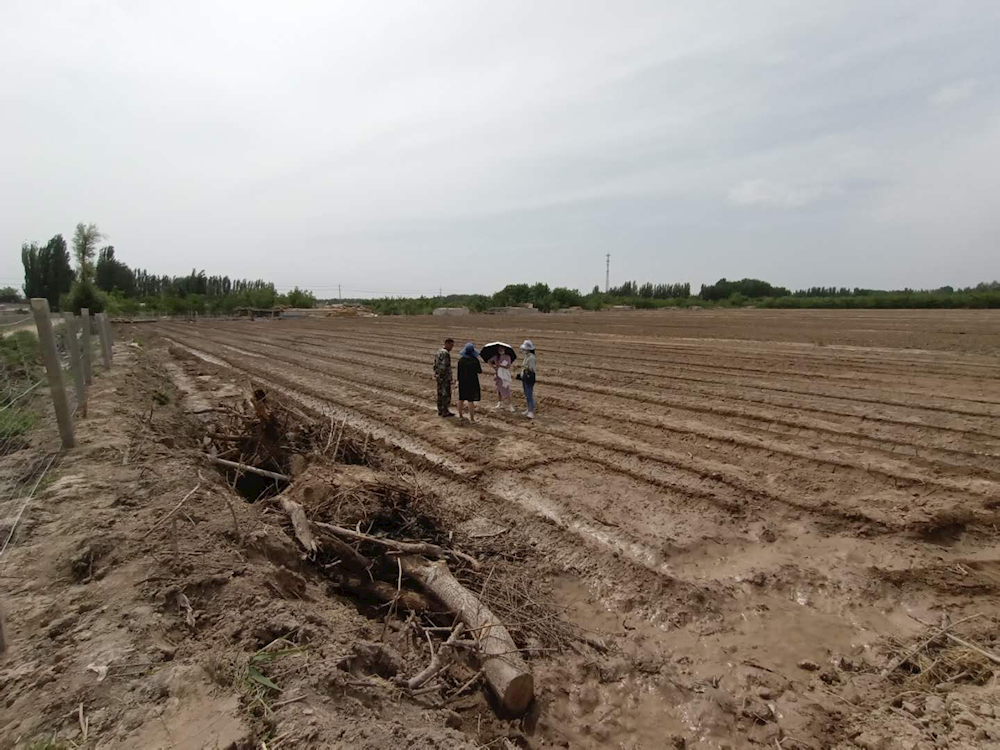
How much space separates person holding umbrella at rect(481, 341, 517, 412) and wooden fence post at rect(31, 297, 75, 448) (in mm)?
6129

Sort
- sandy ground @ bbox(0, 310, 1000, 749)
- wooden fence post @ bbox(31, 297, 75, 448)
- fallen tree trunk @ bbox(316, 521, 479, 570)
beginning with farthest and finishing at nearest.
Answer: wooden fence post @ bbox(31, 297, 75, 448) → fallen tree trunk @ bbox(316, 521, 479, 570) → sandy ground @ bbox(0, 310, 1000, 749)


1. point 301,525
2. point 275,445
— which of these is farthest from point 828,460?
point 275,445

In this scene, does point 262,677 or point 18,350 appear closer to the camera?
point 262,677

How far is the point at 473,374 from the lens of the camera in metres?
9.45

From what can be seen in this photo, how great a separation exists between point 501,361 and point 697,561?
5652 millimetres

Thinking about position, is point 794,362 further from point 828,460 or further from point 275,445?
point 275,445

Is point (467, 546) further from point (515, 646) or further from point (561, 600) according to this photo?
point (515, 646)

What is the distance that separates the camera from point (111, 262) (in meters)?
71.8

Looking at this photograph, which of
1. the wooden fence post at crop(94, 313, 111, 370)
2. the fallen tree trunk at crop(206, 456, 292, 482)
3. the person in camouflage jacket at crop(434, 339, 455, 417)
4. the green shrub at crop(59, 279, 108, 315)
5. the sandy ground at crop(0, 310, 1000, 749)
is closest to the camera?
the sandy ground at crop(0, 310, 1000, 749)

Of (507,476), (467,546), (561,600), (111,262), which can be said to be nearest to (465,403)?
(507,476)

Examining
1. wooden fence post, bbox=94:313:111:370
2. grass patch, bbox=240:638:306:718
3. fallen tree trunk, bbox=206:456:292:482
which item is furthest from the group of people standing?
wooden fence post, bbox=94:313:111:370

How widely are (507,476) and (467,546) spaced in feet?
6.95

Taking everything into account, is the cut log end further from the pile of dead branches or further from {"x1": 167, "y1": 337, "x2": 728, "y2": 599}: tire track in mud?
the pile of dead branches

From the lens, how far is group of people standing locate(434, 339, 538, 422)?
372 inches
